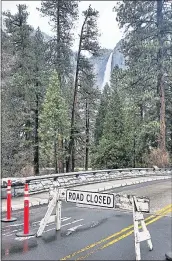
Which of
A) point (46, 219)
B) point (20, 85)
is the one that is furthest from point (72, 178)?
point (20, 85)

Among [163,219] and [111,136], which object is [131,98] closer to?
[111,136]

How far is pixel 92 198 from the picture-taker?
6770 mm

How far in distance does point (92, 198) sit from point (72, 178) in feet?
29.7

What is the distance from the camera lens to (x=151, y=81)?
27.2 metres

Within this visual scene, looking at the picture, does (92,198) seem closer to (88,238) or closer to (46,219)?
(88,238)

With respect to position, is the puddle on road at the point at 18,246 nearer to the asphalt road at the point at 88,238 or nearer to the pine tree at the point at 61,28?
the asphalt road at the point at 88,238

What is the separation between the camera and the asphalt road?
19.2 feet

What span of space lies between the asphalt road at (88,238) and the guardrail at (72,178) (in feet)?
4.17

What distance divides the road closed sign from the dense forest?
16.0 m

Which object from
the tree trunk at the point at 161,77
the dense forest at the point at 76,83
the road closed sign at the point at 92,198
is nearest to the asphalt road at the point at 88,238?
the road closed sign at the point at 92,198

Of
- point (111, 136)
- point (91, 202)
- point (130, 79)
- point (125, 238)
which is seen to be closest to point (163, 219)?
point (125, 238)

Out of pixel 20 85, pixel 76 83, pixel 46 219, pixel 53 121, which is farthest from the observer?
pixel 76 83

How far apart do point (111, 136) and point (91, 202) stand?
2825 centimetres

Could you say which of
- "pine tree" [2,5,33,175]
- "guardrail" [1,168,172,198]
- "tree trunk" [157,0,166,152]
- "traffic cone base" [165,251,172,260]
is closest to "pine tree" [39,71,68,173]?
"pine tree" [2,5,33,175]
